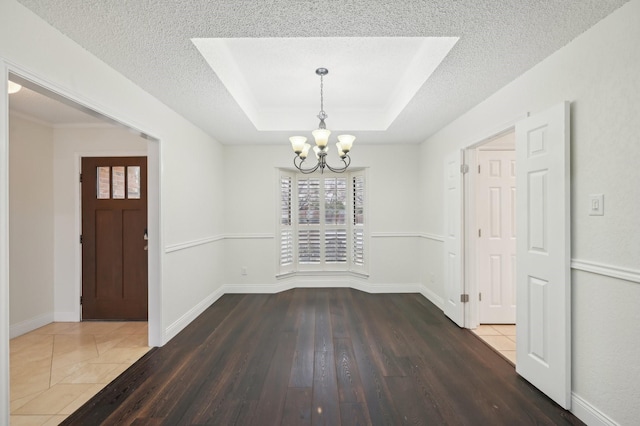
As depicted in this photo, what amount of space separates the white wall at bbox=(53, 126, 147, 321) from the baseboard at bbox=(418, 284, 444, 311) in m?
4.62

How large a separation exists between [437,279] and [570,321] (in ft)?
7.54

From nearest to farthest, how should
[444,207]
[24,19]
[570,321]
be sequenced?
1. [24,19]
2. [570,321]
3. [444,207]

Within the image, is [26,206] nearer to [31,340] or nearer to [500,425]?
[31,340]

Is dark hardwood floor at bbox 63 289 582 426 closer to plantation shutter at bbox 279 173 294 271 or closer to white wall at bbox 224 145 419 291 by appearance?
white wall at bbox 224 145 419 291

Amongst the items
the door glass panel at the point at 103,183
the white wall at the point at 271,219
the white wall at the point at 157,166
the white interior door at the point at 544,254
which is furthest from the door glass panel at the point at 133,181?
the white interior door at the point at 544,254

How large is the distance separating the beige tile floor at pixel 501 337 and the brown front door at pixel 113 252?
13.0ft

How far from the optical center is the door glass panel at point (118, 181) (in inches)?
152

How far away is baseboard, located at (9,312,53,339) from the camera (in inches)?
131

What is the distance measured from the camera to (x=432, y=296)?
4480mm

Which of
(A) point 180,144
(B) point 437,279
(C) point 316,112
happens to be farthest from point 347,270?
Result: (A) point 180,144

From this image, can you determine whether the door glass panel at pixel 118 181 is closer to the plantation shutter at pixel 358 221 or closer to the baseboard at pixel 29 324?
the baseboard at pixel 29 324

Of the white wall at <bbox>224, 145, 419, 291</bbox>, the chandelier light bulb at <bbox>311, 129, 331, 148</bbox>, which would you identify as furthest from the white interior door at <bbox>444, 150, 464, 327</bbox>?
the chandelier light bulb at <bbox>311, 129, 331, 148</bbox>

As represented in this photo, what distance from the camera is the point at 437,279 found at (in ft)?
14.3

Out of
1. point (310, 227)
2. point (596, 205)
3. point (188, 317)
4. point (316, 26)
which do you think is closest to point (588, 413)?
point (596, 205)
